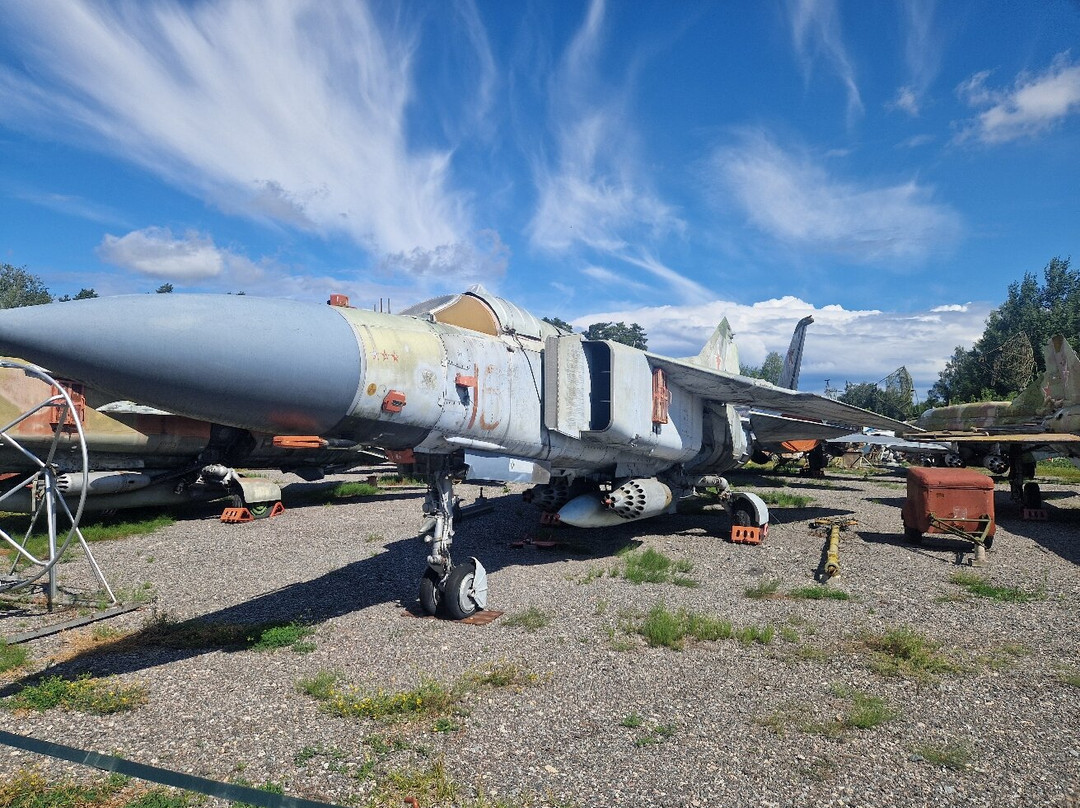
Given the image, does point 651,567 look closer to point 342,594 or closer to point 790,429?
point 342,594

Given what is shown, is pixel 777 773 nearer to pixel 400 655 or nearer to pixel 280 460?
pixel 400 655

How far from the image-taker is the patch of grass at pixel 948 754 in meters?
3.43

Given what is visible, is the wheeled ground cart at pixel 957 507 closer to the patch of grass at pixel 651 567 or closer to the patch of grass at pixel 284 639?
the patch of grass at pixel 651 567

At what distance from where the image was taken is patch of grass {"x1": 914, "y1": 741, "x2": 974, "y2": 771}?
11.2ft

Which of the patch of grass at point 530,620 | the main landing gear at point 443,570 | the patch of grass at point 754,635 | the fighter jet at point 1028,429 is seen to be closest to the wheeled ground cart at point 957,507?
the fighter jet at point 1028,429

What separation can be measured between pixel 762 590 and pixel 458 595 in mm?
3338

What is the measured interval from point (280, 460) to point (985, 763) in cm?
1271

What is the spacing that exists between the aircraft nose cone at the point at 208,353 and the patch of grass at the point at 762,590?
4782mm

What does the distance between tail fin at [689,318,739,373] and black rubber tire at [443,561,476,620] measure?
7380mm

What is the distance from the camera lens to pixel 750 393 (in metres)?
9.22

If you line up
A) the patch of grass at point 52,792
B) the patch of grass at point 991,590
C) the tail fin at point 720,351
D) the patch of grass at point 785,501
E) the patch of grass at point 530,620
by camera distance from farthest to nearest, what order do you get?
the patch of grass at point 785,501
the tail fin at point 720,351
the patch of grass at point 991,590
the patch of grass at point 530,620
the patch of grass at point 52,792

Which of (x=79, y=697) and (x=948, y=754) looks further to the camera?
(x=79, y=697)

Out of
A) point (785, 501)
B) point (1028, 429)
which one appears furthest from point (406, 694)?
point (1028, 429)

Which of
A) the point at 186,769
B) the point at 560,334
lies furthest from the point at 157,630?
the point at 560,334
